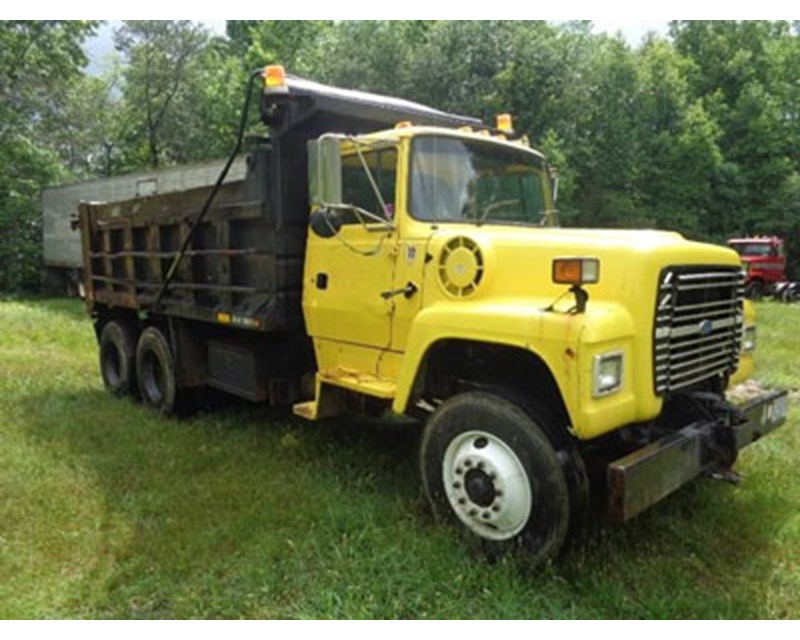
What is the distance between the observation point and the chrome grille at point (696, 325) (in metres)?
3.48

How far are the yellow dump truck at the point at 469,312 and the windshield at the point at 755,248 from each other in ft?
65.3

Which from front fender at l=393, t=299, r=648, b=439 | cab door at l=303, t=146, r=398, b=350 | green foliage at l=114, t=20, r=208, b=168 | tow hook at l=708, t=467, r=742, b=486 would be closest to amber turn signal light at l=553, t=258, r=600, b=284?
front fender at l=393, t=299, r=648, b=439

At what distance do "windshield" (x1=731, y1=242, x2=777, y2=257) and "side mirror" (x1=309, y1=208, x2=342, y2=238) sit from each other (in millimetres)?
21152

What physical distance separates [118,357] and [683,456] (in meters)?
6.23

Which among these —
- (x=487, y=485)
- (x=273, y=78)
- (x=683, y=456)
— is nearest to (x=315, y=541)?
(x=487, y=485)

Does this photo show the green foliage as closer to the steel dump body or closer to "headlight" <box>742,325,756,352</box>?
the steel dump body

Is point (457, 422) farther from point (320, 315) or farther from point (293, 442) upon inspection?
point (293, 442)

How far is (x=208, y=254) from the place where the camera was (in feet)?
19.0

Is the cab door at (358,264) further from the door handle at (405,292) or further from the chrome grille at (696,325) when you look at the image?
the chrome grille at (696,325)

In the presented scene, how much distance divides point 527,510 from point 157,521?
2326mm

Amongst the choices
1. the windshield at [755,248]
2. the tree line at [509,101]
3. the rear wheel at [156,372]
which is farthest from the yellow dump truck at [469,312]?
the windshield at [755,248]

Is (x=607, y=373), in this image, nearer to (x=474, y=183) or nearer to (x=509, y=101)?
(x=474, y=183)

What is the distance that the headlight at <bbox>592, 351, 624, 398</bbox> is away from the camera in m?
3.22

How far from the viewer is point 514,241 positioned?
12.8 feet
